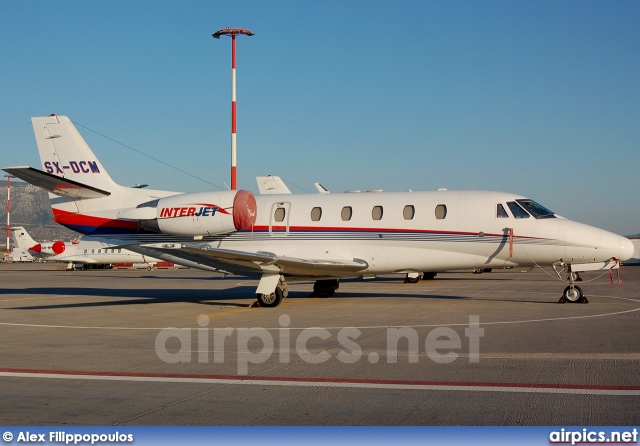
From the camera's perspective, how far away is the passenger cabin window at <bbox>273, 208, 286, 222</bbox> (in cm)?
2161

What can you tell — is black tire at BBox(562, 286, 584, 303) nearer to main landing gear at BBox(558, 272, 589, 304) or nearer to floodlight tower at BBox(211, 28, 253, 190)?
main landing gear at BBox(558, 272, 589, 304)

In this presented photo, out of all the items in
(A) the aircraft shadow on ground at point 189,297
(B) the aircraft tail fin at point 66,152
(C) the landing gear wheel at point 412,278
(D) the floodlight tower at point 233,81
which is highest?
(D) the floodlight tower at point 233,81

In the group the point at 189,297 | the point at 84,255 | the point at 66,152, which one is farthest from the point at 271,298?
the point at 84,255

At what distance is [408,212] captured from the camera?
20.3 meters

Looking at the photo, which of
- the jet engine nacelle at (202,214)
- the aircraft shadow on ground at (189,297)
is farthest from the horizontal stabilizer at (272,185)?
the jet engine nacelle at (202,214)

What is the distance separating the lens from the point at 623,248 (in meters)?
18.7

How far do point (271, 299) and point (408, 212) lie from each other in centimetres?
469

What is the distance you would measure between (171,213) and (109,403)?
45.0ft

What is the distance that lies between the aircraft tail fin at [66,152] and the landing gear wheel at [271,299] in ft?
22.3

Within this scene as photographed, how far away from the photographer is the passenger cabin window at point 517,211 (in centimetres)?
1945

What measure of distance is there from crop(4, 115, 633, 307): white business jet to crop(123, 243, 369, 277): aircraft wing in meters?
0.03

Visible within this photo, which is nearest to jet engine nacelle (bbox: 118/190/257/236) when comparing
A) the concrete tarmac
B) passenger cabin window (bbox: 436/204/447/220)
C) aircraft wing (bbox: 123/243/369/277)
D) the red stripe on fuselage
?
aircraft wing (bbox: 123/243/369/277)

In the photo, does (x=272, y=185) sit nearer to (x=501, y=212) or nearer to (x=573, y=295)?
(x=501, y=212)

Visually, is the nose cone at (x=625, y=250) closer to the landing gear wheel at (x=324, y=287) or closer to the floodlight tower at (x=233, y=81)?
the landing gear wheel at (x=324, y=287)
